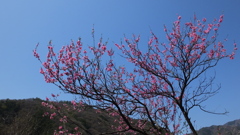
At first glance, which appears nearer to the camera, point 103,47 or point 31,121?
point 103,47

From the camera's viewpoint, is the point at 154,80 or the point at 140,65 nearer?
the point at 140,65

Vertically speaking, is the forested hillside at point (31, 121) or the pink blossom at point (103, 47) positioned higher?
the forested hillside at point (31, 121)

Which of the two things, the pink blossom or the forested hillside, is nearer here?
the pink blossom

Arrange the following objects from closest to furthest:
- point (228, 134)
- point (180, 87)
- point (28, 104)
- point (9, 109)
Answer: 1. point (228, 134)
2. point (180, 87)
3. point (9, 109)
4. point (28, 104)

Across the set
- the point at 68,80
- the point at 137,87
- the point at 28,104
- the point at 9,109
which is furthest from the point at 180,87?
the point at 28,104

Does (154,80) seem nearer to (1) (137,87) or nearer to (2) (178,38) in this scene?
(1) (137,87)

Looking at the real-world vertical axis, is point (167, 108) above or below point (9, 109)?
below

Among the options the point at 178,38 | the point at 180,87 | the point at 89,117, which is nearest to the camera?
the point at 180,87

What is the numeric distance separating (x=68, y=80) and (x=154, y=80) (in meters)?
3.81

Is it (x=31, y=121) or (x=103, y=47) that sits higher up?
(x=31, y=121)

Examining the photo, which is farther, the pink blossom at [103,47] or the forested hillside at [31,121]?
the forested hillside at [31,121]

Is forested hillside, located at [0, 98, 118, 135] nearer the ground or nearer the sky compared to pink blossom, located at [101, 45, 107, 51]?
nearer the sky

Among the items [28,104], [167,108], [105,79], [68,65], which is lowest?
[167,108]

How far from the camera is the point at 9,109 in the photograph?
43562mm
